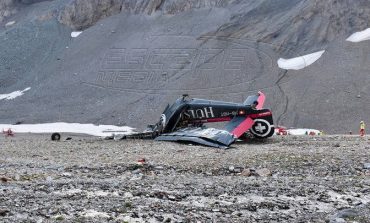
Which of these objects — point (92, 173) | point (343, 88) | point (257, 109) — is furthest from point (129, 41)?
point (92, 173)

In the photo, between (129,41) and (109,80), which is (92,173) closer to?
(109,80)

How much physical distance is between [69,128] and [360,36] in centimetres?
Answer: 3054

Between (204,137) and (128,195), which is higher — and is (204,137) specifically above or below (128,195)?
above

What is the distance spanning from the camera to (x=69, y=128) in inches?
1842

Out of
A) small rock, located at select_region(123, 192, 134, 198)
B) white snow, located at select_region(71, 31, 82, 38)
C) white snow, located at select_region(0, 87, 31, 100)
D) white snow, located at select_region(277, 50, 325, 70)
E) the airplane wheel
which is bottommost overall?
small rock, located at select_region(123, 192, 134, 198)

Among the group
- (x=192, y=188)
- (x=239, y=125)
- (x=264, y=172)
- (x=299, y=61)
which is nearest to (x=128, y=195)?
(x=192, y=188)

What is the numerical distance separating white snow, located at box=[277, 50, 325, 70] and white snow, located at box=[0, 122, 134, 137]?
18395 mm

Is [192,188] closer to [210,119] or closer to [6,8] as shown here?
[210,119]

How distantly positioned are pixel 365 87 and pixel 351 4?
17.2 m

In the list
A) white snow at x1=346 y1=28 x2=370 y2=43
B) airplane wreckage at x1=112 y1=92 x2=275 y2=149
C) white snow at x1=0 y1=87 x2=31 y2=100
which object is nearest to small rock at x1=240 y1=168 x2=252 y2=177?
airplane wreckage at x1=112 y1=92 x2=275 y2=149

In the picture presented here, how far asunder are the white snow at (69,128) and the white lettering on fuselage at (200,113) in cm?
1992

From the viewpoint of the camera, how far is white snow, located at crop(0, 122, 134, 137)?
4406 cm

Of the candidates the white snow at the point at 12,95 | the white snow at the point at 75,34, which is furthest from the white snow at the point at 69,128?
the white snow at the point at 75,34

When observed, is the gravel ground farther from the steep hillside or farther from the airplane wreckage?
the steep hillside
